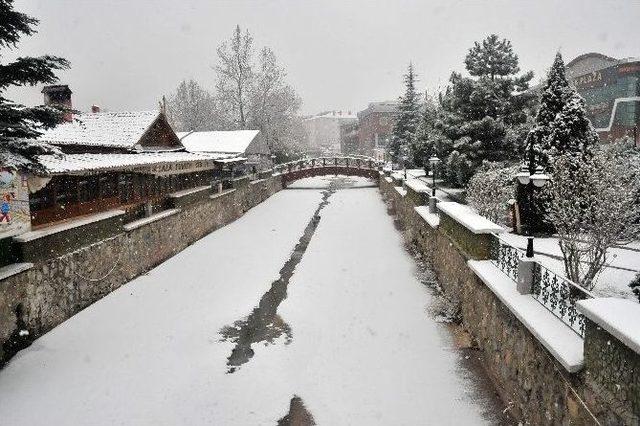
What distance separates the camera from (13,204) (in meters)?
10.1

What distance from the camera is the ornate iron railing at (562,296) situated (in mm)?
5804

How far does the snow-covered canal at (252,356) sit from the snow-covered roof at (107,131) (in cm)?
730

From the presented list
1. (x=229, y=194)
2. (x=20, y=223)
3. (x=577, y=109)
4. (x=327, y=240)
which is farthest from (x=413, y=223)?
(x=20, y=223)

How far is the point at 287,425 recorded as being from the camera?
6.98 metres

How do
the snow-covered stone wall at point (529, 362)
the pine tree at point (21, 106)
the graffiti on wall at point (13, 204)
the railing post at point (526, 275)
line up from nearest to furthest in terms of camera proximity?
1. the snow-covered stone wall at point (529, 362)
2. the railing post at point (526, 275)
3. the pine tree at point (21, 106)
4. the graffiti on wall at point (13, 204)

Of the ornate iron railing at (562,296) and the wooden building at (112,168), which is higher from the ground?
the wooden building at (112,168)

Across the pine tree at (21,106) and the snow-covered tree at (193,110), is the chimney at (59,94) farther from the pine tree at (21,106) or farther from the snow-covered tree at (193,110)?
the snow-covered tree at (193,110)

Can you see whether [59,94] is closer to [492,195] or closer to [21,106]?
[21,106]

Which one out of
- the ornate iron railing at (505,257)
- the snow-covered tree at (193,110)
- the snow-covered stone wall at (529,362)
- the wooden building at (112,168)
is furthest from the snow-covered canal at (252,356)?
the snow-covered tree at (193,110)

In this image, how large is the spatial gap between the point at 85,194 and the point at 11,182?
4.36 metres

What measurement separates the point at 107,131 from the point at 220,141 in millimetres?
16776

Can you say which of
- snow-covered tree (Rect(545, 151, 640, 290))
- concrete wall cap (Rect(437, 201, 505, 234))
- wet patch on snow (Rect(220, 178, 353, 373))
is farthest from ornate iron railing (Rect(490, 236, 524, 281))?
wet patch on snow (Rect(220, 178, 353, 373))

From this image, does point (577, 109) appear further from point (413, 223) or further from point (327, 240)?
point (327, 240)

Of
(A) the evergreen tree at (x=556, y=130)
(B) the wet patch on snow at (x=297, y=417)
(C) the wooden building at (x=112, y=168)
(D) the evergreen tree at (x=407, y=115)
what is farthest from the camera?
(D) the evergreen tree at (x=407, y=115)
